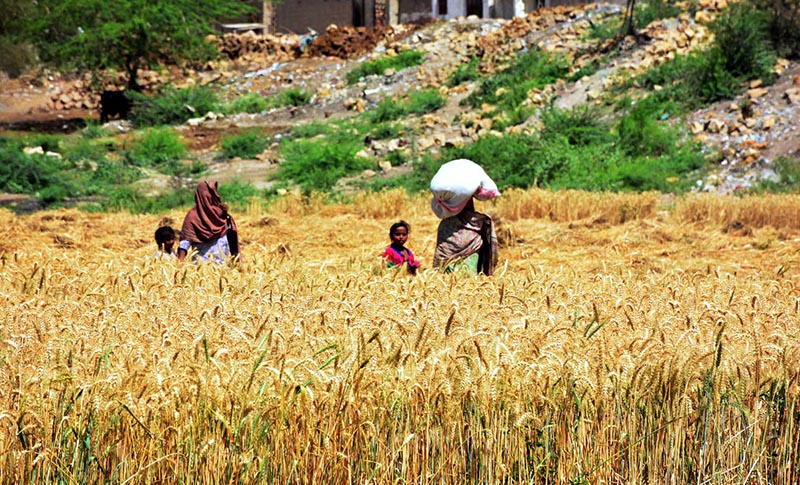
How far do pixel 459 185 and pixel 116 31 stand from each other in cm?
2079

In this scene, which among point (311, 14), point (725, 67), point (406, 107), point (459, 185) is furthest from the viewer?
point (311, 14)

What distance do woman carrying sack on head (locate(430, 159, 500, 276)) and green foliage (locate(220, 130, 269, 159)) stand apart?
1348 centimetres

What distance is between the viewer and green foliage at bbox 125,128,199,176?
61.7ft

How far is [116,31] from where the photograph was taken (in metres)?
25.7

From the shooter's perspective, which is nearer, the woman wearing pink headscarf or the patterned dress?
the patterned dress

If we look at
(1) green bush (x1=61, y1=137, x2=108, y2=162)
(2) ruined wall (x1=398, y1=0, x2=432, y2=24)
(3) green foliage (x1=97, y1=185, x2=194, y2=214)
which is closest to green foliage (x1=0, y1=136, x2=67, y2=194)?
(3) green foliage (x1=97, y1=185, x2=194, y2=214)

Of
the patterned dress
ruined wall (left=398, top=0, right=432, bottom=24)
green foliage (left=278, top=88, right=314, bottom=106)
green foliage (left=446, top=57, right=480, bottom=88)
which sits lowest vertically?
the patterned dress

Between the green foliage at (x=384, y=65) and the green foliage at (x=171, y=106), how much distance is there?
3.75m

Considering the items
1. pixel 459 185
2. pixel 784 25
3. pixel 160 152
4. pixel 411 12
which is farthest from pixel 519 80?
pixel 459 185

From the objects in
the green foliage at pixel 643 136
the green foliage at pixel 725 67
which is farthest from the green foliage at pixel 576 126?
the green foliage at pixel 725 67

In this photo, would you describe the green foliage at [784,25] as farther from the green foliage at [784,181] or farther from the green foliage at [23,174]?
the green foliage at [23,174]

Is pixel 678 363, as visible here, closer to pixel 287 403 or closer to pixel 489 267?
pixel 287 403

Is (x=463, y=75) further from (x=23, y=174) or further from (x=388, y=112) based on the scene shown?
(x=23, y=174)

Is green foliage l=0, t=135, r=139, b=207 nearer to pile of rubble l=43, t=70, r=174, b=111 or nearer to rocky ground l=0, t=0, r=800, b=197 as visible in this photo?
rocky ground l=0, t=0, r=800, b=197
